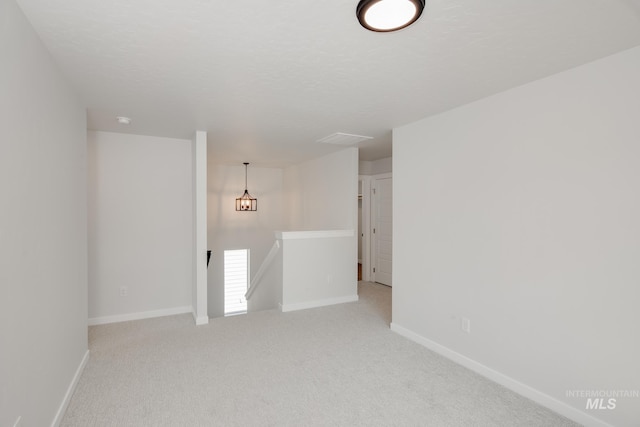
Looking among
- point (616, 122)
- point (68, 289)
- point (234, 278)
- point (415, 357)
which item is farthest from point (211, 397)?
point (234, 278)

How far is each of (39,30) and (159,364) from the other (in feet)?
8.67

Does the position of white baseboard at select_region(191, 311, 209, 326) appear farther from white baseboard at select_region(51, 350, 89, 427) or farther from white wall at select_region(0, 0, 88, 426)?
white wall at select_region(0, 0, 88, 426)

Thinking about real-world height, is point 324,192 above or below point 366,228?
above

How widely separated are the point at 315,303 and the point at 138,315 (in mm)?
2356

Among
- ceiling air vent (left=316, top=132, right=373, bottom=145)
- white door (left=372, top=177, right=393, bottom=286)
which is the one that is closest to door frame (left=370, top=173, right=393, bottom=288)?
white door (left=372, top=177, right=393, bottom=286)

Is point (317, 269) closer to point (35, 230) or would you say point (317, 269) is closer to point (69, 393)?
point (69, 393)

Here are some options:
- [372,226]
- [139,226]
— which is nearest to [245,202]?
[139,226]

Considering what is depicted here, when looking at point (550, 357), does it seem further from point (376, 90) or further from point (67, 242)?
point (67, 242)

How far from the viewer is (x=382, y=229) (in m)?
6.15

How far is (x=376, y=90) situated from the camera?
258 cm

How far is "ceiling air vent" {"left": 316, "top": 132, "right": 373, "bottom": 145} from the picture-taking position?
4081 millimetres

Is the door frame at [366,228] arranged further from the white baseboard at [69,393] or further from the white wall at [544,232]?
the white baseboard at [69,393]

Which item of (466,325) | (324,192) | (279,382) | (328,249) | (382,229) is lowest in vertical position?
(279,382)

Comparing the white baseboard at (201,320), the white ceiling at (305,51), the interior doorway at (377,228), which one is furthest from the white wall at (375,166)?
the white baseboard at (201,320)
